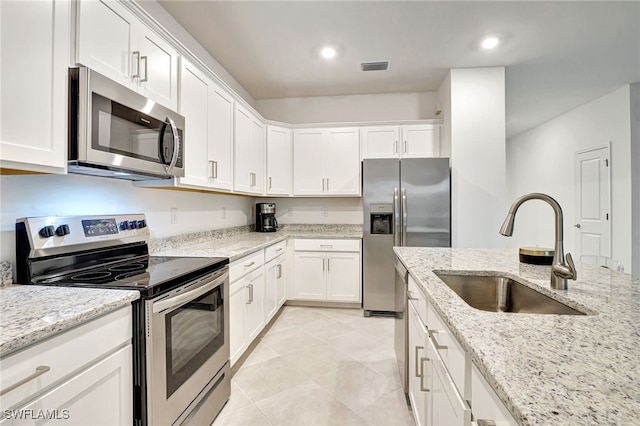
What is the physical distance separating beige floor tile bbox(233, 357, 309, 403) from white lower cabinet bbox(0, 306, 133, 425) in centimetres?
98

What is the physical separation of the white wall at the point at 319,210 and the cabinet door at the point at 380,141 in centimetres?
68

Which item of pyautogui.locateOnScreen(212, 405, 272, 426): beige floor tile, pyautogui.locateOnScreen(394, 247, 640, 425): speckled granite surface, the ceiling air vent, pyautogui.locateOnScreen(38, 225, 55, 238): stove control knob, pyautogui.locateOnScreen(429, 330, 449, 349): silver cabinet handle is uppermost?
the ceiling air vent

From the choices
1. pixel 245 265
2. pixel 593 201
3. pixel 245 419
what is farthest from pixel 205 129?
pixel 593 201

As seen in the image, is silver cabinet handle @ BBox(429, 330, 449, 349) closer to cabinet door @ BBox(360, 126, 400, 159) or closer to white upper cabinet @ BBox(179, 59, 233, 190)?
white upper cabinet @ BBox(179, 59, 233, 190)

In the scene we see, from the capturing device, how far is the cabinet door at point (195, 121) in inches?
78.4

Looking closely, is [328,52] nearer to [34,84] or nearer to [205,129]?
[205,129]

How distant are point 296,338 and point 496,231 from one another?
7.90 feet

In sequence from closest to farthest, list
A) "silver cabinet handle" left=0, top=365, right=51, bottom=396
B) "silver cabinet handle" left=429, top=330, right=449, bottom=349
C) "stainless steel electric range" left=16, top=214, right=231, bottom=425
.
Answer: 1. "silver cabinet handle" left=0, top=365, right=51, bottom=396
2. "silver cabinet handle" left=429, top=330, right=449, bottom=349
3. "stainless steel electric range" left=16, top=214, right=231, bottom=425

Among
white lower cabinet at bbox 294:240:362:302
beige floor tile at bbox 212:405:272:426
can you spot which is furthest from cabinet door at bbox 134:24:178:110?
white lower cabinet at bbox 294:240:362:302

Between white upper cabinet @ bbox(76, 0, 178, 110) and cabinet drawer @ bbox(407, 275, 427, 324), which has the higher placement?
white upper cabinet @ bbox(76, 0, 178, 110)

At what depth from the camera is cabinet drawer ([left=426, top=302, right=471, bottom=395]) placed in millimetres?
788

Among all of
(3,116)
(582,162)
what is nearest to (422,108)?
(582,162)

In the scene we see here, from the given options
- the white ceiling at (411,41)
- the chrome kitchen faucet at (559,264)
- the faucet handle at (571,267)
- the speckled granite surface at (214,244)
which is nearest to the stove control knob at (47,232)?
the speckled granite surface at (214,244)

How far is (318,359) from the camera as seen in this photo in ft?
7.79
